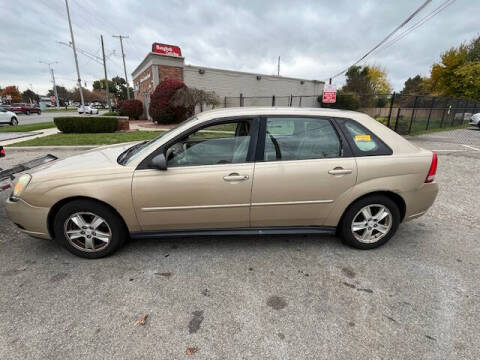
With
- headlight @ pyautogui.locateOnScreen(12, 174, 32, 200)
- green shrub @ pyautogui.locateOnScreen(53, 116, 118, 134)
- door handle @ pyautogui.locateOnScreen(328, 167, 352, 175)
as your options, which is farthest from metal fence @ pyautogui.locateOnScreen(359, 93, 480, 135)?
green shrub @ pyautogui.locateOnScreen(53, 116, 118, 134)

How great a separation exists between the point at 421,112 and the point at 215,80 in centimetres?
1635

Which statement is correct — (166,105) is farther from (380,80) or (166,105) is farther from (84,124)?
(380,80)

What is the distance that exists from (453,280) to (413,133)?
12773 mm

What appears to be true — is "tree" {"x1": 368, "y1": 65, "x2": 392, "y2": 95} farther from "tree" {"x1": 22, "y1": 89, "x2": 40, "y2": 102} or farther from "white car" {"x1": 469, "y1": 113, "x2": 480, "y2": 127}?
"tree" {"x1": 22, "y1": 89, "x2": 40, "y2": 102}

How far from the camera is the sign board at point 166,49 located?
19.1 metres

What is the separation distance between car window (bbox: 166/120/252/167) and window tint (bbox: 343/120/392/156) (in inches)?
43.5

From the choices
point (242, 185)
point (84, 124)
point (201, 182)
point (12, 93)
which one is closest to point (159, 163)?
point (201, 182)

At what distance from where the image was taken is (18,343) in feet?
5.57

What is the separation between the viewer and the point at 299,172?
2.48 meters

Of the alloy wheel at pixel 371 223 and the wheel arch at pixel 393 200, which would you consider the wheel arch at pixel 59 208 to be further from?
the alloy wheel at pixel 371 223

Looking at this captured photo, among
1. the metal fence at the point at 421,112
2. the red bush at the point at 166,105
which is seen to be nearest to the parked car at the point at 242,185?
the metal fence at the point at 421,112

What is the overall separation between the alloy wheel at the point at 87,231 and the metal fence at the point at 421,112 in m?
11.3

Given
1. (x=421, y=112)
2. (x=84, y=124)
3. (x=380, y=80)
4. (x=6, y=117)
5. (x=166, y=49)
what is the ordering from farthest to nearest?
(x=380, y=80), (x=166, y=49), (x=6, y=117), (x=421, y=112), (x=84, y=124)

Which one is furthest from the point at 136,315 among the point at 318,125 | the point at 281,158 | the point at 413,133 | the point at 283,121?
the point at 413,133
